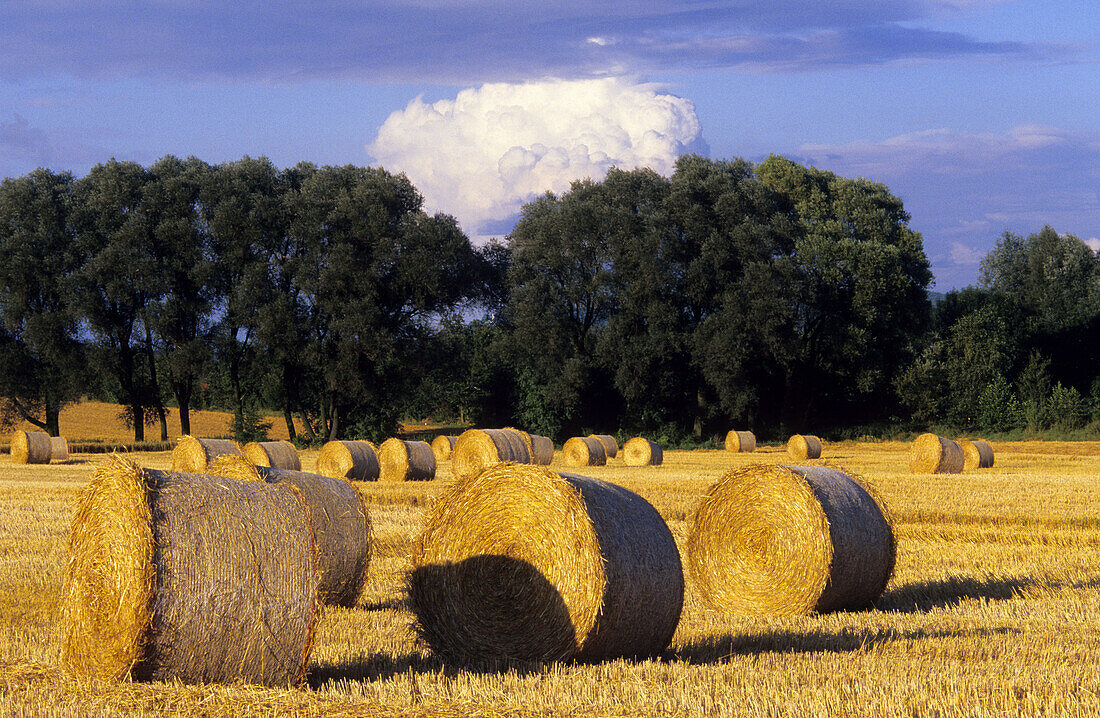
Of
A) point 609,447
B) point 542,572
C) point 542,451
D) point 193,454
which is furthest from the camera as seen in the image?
point 609,447

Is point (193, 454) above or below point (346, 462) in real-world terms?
above

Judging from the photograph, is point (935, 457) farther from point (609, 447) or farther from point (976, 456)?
point (609, 447)

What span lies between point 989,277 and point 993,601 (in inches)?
2022

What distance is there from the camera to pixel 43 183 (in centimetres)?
3822

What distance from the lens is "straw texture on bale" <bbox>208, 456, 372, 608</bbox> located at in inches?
323

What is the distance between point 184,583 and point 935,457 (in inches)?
829

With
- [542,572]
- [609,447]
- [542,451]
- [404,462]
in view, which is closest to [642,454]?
[609,447]

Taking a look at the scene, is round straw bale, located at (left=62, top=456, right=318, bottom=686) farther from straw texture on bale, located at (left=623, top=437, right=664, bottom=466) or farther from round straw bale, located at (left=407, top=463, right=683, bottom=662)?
straw texture on bale, located at (left=623, top=437, right=664, bottom=466)

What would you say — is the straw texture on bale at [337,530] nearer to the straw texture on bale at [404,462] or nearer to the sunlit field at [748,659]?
the sunlit field at [748,659]

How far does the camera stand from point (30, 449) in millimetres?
27531

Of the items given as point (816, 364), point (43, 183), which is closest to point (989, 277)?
point (816, 364)

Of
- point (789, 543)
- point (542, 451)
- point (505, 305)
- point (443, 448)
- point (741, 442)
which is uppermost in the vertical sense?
point (505, 305)

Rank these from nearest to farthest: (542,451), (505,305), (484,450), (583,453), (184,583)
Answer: (184,583), (484,450), (542,451), (583,453), (505,305)

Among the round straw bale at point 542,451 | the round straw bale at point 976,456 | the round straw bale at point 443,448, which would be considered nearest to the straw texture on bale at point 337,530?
the round straw bale at point 542,451
